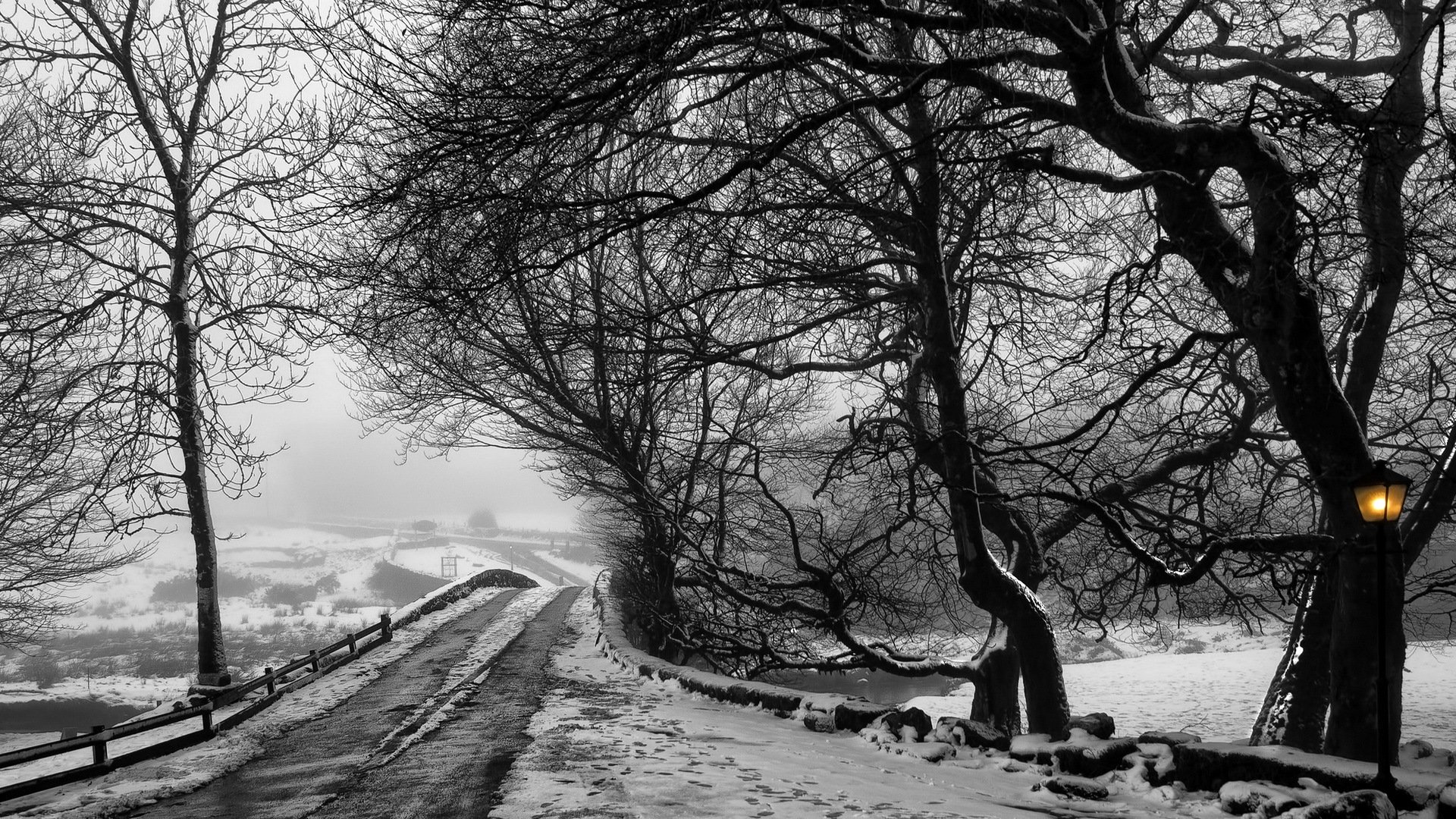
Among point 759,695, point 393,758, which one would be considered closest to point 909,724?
point 759,695

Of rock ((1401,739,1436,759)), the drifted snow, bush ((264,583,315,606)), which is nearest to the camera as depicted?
the drifted snow

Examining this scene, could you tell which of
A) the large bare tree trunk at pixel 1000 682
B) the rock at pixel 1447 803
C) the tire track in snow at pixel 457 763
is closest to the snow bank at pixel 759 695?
the large bare tree trunk at pixel 1000 682

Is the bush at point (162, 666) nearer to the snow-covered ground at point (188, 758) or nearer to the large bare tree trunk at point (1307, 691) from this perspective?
the snow-covered ground at point (188, 758)

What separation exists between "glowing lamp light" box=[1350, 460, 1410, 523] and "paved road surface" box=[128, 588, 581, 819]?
684 centimetres

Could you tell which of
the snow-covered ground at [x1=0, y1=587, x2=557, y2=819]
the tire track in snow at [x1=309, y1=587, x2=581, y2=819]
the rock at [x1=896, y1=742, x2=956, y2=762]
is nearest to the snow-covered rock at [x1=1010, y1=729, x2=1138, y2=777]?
the rock at [x1=896, y1=742, x2=956, y2=762]

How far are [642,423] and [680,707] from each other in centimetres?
622

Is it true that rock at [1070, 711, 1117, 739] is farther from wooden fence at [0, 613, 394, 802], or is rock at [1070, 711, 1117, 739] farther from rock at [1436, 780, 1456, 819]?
wooden fence at [0, 613, 394, 802]

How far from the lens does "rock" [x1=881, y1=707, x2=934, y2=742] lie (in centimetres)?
832

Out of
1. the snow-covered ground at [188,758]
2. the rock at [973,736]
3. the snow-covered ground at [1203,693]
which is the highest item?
the rock at [973,736]

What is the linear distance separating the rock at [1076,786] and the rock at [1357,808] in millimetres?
1581

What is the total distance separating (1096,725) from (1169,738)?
1.03 metres

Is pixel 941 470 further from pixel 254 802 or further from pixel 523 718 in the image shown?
pixel 254 802

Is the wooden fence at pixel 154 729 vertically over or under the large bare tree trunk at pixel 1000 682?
under

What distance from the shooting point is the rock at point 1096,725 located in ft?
24.9
